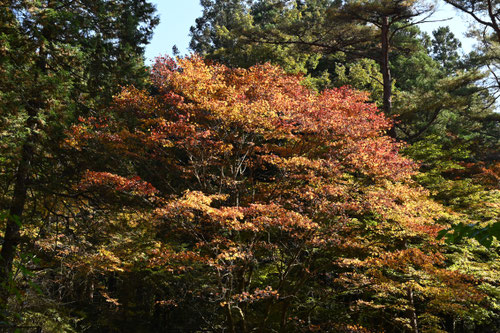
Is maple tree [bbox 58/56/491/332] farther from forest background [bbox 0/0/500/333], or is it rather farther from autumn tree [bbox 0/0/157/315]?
autumn tree [bbox 0/0/157/315]

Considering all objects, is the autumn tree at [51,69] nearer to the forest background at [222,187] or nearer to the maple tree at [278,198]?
the forest background at [222,187]

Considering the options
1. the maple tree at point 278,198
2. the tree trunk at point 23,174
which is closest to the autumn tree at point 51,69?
the tree trunk at point 23,174

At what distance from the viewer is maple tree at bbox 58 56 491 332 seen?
26.2 feet

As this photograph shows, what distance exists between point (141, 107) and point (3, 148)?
313 cm

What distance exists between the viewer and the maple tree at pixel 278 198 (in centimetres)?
797

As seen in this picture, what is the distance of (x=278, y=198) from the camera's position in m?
9.22

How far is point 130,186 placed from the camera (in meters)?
8.25

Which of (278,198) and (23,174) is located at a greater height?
(278,198)

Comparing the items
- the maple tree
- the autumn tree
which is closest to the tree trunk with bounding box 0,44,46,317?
the autumn tree

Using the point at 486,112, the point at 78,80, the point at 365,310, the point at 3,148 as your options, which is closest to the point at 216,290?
the point at 365,310

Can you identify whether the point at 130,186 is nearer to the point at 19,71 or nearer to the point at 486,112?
the point at 19,71

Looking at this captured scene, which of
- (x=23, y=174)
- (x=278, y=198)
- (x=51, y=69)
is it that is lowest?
(x=23, y=174)

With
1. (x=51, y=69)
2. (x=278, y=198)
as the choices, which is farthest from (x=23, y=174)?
(x=278, y=198)

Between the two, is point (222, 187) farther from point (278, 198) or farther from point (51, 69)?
point (51, 69)
